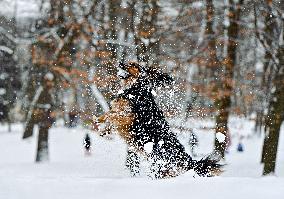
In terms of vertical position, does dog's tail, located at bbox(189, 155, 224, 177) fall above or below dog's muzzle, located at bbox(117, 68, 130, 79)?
below

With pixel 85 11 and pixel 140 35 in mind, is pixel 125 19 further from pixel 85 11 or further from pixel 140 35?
pixel 140 35

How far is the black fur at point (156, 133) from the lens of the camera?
7238 mm

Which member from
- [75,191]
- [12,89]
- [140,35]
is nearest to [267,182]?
[75,191]

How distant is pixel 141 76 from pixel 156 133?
932 mm

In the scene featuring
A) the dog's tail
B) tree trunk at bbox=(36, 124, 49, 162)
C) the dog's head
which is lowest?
tree trunk at bbox=(36, 124, 49, 162)

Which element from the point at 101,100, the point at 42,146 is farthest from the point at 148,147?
the point at 42,146

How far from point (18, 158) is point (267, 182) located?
1969cm

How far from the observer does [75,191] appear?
4363 millimetres

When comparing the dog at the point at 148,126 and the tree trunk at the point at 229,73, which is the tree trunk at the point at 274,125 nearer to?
the tree trunk at the point at 229,73

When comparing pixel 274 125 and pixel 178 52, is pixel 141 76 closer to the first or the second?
pixel 274 125

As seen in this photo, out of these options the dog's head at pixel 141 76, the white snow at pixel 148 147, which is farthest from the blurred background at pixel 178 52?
the white snow at pixel 148 147

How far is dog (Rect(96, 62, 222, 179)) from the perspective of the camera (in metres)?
7.25

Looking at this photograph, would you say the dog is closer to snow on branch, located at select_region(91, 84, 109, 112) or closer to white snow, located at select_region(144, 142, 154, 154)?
white snow, located at select_region(144, 142, 154, 154)

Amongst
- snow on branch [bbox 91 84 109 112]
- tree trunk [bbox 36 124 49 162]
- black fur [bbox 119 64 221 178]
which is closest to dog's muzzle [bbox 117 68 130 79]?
black fur [bbox 119 64 221 178]
